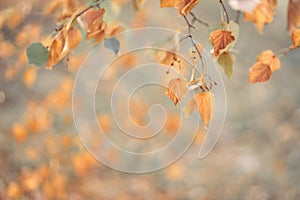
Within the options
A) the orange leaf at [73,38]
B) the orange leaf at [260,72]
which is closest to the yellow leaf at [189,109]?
the orange leaf at [260,72]

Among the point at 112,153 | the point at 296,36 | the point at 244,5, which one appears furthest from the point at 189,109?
the point at 112,153

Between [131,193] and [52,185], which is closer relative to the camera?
[52,185]

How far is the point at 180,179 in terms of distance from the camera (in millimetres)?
3322

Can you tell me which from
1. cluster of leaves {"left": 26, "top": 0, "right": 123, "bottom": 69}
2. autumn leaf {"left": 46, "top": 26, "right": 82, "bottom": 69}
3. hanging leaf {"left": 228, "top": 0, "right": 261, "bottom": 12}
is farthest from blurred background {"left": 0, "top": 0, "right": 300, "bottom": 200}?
hanging leaf {"left": 228, "top": 0, "right": 261, "bottom": 12}

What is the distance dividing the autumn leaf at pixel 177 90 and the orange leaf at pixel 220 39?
3.6 inches

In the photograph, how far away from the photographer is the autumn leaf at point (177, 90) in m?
1.01

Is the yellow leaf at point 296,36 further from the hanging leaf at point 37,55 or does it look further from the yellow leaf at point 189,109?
the hanging leaf at point 37,55

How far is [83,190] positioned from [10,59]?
2.79ft

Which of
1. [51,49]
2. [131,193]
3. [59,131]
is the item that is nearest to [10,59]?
[59,131]

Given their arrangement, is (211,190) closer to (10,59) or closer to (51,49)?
(10,59)

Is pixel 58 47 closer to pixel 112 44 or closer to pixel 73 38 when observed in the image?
pixel 73 38

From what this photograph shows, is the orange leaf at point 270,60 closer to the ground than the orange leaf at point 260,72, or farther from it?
farther from it

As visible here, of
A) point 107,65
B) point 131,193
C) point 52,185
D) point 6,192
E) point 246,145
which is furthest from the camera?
point 107,65

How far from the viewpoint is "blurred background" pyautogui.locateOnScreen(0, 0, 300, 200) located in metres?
3.11
